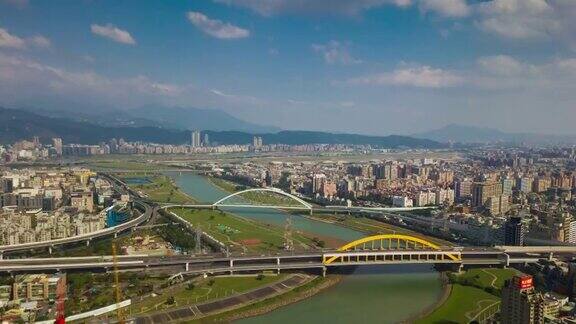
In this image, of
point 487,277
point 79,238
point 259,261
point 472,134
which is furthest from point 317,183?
point 472,134

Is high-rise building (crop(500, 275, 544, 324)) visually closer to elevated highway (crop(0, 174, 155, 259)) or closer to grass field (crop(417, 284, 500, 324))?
grass field (crop(417, 284, 500, 324))

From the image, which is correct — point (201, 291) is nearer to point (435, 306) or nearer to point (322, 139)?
point (435, 306)

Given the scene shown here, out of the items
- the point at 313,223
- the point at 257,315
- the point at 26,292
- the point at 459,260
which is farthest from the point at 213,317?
the point at 313,223

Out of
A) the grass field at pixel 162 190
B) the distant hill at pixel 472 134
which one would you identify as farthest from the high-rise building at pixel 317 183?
the distant hill at pixel 472 134

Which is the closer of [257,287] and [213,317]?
[213,317]

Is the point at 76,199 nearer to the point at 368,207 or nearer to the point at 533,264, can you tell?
the point at 368,207

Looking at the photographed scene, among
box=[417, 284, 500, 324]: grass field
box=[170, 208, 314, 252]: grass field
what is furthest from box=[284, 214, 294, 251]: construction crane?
box=[417, 284, 500, 324]: grass field
